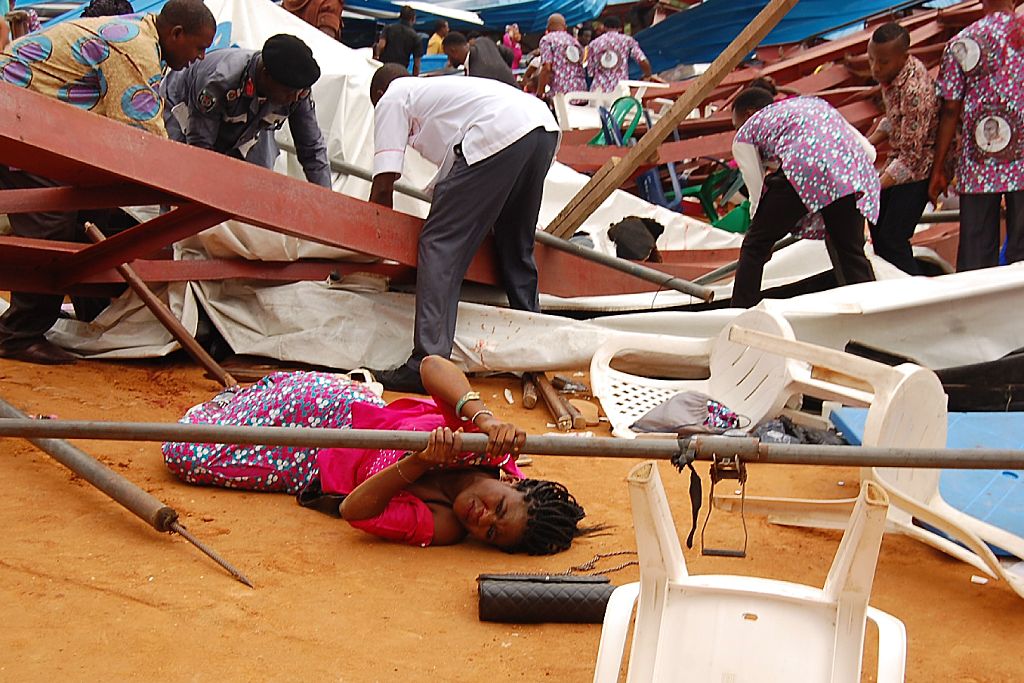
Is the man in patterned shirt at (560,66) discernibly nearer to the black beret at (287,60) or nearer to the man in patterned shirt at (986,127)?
the man in patterned shirt at (986,127)

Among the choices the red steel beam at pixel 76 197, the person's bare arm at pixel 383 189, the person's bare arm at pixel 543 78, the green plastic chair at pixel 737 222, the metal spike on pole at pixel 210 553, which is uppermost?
the red steel beam at pixel 76 197

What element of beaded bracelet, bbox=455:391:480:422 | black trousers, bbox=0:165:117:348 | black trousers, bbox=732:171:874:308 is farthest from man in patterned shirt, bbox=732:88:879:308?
black trousers, bbox=0:165:117:348

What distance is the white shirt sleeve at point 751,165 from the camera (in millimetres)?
5789

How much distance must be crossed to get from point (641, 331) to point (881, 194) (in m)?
1.84

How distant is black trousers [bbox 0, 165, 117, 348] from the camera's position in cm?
529

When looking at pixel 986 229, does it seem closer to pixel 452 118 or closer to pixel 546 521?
pixel 452 118

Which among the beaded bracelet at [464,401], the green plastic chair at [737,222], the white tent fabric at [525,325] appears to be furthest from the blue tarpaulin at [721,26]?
the beaded bracelet at [464,401]

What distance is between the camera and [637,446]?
2094 mm

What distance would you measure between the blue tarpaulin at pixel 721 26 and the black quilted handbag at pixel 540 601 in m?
13.9

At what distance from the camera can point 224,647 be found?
2709 millimetres

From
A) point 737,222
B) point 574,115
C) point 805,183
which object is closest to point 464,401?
point 805,183

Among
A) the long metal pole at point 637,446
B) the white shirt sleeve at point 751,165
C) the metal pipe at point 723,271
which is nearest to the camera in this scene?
the long metal pole at point 637,446

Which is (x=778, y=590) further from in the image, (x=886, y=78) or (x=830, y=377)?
(x=886, y=78)

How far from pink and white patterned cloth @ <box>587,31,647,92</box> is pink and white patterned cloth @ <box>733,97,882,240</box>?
26.0 ft
